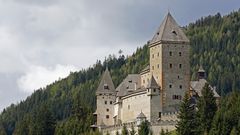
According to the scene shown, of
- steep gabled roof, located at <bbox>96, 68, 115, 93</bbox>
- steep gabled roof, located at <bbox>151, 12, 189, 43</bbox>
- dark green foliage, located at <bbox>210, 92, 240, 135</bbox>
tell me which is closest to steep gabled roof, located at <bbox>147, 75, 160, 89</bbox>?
steep gabled roof, located at <bbox>151, 12, 189, 43</bbox>

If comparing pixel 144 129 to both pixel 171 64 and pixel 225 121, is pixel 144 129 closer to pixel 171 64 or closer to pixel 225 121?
pixel 171 64

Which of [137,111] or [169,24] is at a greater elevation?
[169,24]

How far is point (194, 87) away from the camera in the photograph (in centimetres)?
12694

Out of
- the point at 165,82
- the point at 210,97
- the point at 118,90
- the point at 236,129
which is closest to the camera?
the point at 236,129

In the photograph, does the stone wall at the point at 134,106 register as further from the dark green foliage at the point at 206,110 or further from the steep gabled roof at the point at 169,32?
the dark green foliage at the point at 206,110

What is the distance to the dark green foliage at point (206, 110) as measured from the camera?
358 feet

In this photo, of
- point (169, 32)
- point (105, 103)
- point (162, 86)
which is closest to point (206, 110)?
point (162, 86)

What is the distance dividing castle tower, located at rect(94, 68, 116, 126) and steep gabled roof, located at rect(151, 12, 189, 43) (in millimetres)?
16350

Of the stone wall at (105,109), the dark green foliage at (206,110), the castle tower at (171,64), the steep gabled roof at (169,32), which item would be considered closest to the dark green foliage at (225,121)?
the dark green foliage at (206,110)

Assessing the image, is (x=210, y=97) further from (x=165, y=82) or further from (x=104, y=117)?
(x=104, y=117)

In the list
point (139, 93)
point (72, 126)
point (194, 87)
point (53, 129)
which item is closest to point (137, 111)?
point (139, 93)

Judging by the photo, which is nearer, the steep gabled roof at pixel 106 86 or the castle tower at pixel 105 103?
the castle tower at pixel 105 103

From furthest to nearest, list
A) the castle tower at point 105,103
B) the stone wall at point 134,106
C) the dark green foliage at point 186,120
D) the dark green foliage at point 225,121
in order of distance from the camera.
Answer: the castle tower at point 105,103
the stone wall at point 134,106
the dark green foliage at point 186,120
the dark green foliage at point 225,121

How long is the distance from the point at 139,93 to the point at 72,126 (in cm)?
2065
